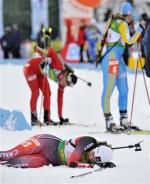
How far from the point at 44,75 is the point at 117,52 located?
4.22 ft

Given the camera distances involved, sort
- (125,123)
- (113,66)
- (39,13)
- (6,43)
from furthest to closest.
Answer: (39,13)
(6,43)
(125,123)
(113,66)

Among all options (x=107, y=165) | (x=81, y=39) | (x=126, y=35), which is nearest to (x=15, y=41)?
(x=81, y=39)

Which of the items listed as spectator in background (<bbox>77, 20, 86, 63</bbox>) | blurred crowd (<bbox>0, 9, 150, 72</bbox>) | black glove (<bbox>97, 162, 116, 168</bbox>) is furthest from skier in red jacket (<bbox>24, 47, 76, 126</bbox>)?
spectator in background (<bbox>77, 20, 86, 63</bbox>)

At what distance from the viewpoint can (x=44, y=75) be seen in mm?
9945

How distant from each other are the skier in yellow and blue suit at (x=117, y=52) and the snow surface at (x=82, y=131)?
0.46 meters

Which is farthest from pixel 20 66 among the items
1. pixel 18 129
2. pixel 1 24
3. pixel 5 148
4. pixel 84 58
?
pixel 5 148

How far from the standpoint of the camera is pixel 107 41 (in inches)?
362

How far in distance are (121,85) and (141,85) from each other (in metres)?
4.73

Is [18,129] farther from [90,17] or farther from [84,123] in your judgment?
[90,17]

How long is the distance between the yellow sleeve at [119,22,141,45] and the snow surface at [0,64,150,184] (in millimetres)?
1219

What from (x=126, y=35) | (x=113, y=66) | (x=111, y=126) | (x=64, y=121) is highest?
(x=126, y=35)

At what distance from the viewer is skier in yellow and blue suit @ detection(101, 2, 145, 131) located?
901 cm

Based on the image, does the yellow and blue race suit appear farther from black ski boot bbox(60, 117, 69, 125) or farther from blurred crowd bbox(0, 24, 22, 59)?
blurred crowd bbox(0, 24, 22, 59)

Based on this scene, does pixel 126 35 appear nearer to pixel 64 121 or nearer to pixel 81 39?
pixel 64 121
